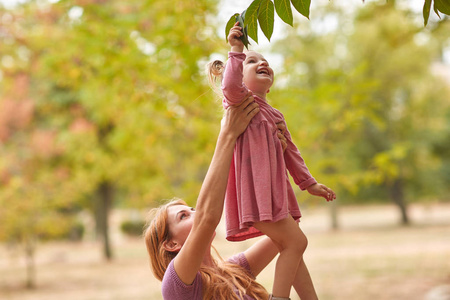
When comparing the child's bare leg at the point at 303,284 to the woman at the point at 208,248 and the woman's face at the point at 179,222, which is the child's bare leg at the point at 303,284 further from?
the woman's face at the point at 179,222

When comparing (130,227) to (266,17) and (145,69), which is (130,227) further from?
Result: (266,17)

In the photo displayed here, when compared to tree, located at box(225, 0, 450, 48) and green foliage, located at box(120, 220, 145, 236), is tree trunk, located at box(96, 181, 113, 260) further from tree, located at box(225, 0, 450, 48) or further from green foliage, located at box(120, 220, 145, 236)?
tree, located at box(225, 0, 450, 48)

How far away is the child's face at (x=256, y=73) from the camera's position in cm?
153

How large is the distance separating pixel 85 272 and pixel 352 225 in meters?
15.0

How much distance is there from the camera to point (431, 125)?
20.8 meters

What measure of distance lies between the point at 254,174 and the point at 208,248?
0.57 m

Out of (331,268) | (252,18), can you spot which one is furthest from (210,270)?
(331,268)

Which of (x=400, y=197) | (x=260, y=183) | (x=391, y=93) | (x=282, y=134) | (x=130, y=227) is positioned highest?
(x=391, y=93)

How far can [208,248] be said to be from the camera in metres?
1.87

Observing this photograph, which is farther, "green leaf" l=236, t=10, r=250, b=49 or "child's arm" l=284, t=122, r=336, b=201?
"child's arm" l=284, t=122, r=336, b=201

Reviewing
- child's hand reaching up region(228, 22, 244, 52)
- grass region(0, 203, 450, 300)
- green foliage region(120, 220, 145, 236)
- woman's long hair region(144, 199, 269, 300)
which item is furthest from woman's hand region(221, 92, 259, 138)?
green foliage region(120, 220, 145, 236)

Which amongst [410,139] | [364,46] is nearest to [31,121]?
[364,46]

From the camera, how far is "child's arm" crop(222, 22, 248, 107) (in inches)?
55.6

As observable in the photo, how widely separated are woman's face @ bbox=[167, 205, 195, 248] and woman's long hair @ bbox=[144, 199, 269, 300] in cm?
2
